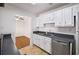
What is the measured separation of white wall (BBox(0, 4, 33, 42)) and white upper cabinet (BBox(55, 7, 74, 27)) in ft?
1.86

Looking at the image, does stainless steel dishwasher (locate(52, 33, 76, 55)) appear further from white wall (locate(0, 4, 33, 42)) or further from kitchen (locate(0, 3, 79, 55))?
white wall (locate(0, 4, 33, 42))

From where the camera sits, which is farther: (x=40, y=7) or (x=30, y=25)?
(x=30, y=25)

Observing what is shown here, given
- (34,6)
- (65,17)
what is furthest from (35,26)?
(65,17)

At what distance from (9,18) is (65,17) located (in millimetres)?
917

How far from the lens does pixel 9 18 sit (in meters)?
1.05

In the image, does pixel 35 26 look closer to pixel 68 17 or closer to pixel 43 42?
pixel 43 42

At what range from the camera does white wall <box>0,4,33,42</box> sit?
3.33 ft

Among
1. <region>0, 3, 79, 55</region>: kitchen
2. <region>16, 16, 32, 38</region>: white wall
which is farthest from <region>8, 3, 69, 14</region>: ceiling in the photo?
<region>16, 16, 32, 38</region>: white wall

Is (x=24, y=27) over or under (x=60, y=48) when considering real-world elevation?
over

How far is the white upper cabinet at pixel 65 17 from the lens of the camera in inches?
50.1

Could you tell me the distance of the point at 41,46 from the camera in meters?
1.29
